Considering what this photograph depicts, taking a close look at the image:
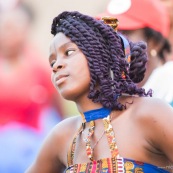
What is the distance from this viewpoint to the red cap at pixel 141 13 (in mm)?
5043

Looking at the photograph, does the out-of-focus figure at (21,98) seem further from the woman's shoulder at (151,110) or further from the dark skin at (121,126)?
the woman's shoulder at (151,110)

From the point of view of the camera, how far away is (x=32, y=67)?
6.00 meters

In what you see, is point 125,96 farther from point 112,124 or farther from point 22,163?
point 22,163

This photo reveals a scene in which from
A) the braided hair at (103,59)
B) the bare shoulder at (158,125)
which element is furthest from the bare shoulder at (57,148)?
the bare shoulder at (158,125)

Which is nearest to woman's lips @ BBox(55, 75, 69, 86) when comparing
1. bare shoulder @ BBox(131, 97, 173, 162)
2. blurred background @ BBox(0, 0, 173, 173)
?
bare shoulder @ BBox(131, 97, 173, 162)

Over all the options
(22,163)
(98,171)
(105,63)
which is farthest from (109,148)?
(22,163)

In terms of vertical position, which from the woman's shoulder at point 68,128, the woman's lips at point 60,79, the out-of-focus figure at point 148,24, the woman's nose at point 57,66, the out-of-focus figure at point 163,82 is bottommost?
the woman's shoulder at point 68,128

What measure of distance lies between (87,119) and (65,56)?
27cm

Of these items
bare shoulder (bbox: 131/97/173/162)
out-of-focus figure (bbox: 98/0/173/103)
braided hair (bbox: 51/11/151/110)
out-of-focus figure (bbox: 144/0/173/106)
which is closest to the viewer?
bare shoulder (bbox: 131/97/173/162)

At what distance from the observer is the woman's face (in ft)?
11.1

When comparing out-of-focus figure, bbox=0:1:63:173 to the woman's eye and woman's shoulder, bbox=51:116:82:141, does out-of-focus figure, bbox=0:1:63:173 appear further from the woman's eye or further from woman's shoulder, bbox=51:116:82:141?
the woman's eye

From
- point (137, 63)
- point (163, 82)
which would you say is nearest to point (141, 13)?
point (163, 82)

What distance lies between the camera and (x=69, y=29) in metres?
3.45

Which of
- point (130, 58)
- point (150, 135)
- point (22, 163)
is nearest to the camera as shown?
point (150, 135)
